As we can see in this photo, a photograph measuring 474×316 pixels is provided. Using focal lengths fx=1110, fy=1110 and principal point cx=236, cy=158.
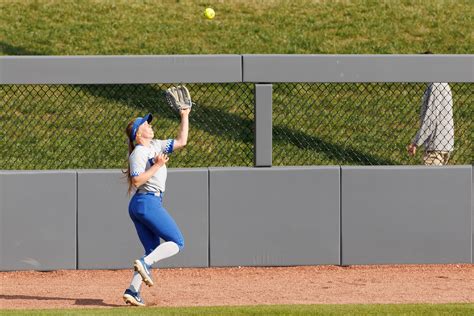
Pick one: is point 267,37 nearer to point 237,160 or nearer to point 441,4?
point 441,4

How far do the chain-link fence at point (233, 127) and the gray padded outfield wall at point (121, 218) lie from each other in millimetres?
1240

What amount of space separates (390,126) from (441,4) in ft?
23.0

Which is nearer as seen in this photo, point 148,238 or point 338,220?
point 148,238

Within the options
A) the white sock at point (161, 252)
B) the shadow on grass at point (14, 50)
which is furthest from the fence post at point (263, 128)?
the shadow on grass at point (14, 50)

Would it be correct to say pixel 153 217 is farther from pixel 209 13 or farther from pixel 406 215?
pixel 209 13

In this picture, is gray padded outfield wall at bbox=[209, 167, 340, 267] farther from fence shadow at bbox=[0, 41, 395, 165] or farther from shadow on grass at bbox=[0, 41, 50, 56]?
shadow on grass at bbox=[0, 41, 50, 56]

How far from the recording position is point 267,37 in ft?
60.4

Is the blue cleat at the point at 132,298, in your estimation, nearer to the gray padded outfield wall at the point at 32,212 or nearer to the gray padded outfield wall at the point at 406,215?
the gray padded outfield wall at the point at 32,212

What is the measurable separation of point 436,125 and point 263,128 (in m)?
1.94

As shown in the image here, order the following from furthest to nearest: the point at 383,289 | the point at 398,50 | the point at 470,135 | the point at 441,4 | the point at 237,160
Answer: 1. the point at 441,4
2. the point at 398,50
3. the point at 470,135
4. the point at 237,160
5. the point at 383,289

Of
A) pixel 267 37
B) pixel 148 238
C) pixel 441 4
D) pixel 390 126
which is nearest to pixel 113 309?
pixel 148 238

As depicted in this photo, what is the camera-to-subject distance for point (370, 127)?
14.3m

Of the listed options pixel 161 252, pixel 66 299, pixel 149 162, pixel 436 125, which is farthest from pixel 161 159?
pixel 436 125

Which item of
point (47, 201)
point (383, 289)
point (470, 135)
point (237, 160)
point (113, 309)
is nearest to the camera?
point (113, 309)
